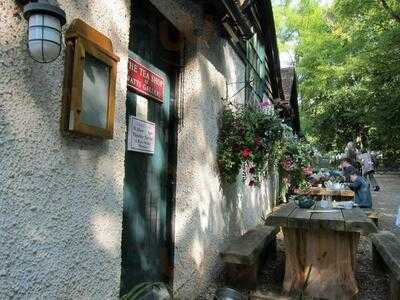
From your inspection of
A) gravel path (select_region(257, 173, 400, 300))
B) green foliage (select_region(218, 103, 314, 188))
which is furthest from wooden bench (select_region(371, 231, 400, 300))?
green foliage (select_region(218, 103, 314, 188))

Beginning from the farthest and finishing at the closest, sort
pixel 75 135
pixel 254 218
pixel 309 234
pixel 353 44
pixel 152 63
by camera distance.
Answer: pixel 353 44, pixel 254 218, pixel 309 234, pixel 152 63, pixel 75 135

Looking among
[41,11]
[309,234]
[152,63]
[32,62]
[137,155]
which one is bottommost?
[309,234]

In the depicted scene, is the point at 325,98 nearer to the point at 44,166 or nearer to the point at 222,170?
the point at 222,170

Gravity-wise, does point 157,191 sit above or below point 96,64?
below

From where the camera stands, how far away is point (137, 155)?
3.37 m

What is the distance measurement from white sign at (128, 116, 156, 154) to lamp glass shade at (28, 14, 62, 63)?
4.91ft

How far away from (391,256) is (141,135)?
9.43ft

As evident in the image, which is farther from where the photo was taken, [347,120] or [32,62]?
[347,120]

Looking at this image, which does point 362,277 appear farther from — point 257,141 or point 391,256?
point 257,141

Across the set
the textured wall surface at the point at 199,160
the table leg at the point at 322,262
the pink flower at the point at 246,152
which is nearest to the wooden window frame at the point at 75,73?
the textured wall surface at the point at 199,160

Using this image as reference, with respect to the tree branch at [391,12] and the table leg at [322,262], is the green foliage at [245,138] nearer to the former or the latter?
the table leg at [322,262]

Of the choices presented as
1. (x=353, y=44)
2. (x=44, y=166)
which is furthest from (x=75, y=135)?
(x=353, y=44)

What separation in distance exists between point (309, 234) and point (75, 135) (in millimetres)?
3439

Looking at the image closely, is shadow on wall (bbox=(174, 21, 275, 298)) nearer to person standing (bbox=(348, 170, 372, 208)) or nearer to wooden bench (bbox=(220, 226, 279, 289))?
wooden bench (bbox=(220, 226, 279, 289))
